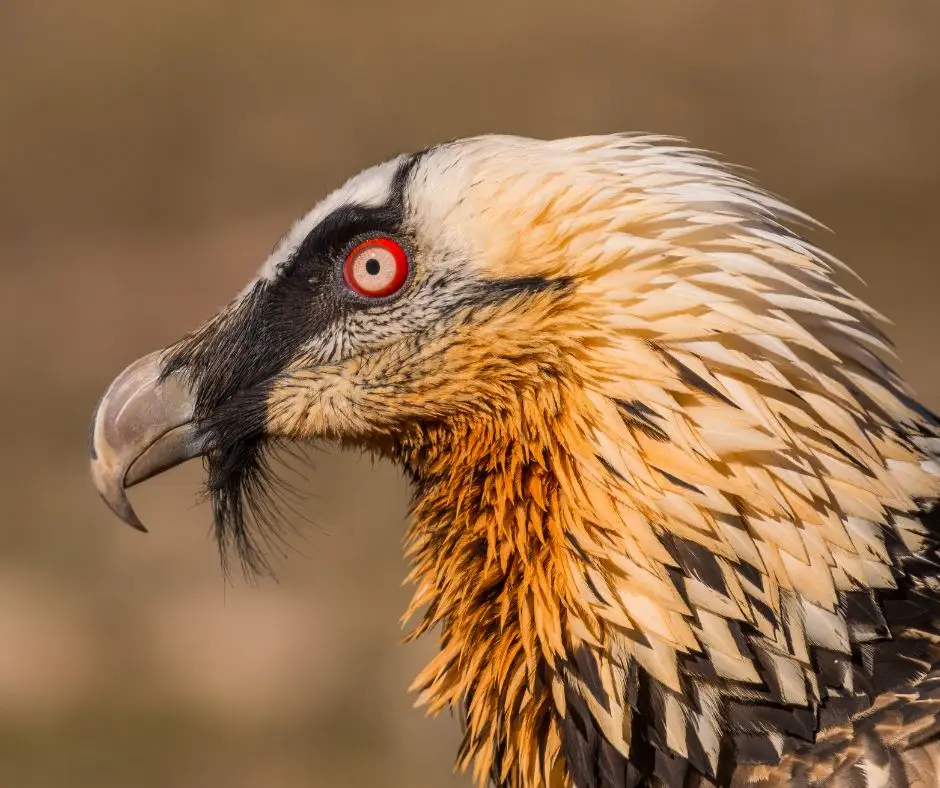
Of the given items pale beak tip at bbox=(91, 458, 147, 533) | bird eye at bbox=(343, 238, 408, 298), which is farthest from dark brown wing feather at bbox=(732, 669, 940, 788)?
pale beak tip at bbox=(91, 458, 147, 533)

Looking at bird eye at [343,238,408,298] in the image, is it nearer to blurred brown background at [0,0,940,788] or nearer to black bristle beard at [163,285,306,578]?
black bristle beard at [163,285,306,578]

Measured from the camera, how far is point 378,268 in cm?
309

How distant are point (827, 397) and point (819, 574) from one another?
366mm

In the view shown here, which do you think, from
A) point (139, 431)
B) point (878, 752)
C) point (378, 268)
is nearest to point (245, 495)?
point (139, 431)

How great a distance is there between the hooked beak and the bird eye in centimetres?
50

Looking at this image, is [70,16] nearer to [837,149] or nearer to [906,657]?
[837,149]

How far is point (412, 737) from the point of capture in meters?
6.76

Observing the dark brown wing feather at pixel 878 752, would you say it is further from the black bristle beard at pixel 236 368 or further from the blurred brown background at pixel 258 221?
the blurred brown background at pixel 258 221

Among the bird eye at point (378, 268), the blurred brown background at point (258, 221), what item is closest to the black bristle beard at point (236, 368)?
the bird eye at point (378, 268)

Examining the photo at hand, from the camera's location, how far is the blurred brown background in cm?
712

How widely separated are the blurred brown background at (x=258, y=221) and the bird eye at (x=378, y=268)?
3860mm

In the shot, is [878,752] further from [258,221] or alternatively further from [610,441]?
[258,221]

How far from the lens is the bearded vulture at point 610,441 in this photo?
2.56m

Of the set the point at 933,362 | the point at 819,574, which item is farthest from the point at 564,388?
the point at 933,362
